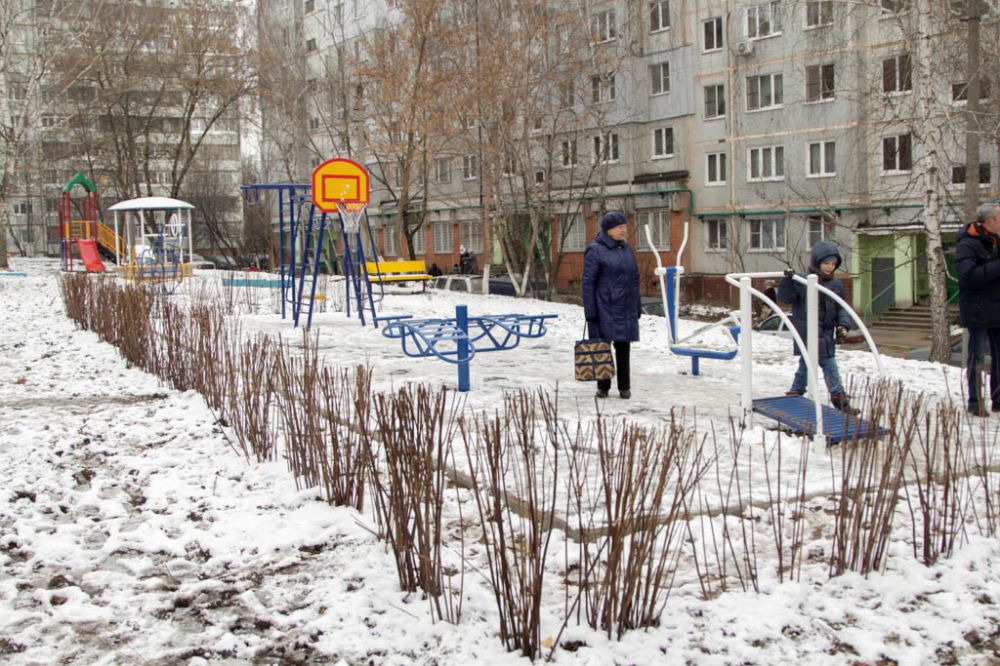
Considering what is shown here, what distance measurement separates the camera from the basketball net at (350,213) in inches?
513

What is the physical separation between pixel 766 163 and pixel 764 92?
236 centimetres

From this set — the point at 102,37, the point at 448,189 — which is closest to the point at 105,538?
the point at 102,37

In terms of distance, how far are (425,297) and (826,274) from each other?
1475 cm

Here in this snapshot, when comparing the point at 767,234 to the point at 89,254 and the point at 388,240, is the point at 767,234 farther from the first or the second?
the point at 388,240

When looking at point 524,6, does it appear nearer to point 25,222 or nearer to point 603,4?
point 603,4

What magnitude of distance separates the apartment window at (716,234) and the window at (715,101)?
3629 millimetres

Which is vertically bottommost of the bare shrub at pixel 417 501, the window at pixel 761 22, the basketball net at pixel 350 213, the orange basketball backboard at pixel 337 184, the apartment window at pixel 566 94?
the bare shrub at pixel 417 501

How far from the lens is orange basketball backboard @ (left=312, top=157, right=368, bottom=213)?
12898mm

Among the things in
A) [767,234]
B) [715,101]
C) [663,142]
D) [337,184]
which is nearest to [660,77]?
[663,142]

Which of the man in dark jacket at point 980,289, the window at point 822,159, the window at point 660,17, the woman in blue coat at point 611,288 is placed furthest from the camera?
the window at point 660,17

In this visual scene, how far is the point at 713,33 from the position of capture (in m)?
33.9

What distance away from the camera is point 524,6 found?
22734mm

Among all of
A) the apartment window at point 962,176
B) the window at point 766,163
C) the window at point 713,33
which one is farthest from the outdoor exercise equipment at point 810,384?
the window at point 713,33

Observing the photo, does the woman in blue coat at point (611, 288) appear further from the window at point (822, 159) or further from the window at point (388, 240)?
the window at point (388, 240)
